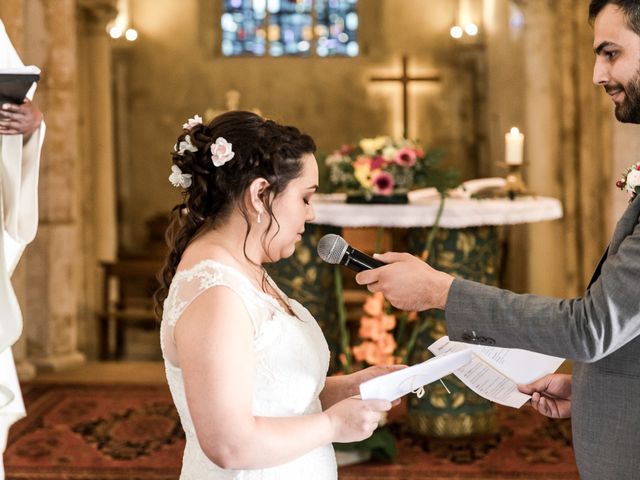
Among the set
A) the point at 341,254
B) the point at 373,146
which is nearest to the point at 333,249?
the point at 341,254

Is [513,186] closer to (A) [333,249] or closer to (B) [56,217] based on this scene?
(A) [333,249]

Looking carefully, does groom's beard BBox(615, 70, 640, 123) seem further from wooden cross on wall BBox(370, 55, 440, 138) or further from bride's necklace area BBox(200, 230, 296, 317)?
wooden cross on wall BBox(370, 55, 440, 138)

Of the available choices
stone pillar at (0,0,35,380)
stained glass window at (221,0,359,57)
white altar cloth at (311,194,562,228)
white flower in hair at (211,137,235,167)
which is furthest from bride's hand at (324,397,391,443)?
stained glass window at (221,0,359,57)

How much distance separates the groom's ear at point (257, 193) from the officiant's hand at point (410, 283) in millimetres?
292

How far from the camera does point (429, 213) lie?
5211mm

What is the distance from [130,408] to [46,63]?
3.13 meters

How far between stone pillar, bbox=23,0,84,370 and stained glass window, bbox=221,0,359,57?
6.10 meters

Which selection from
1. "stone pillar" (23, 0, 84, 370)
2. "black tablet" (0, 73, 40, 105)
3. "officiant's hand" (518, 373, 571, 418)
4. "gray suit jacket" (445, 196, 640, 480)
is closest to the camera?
"gray suit jacket" (445, 196, 640, 480)

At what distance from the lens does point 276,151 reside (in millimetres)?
2260

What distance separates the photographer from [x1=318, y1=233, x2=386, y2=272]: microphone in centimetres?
228

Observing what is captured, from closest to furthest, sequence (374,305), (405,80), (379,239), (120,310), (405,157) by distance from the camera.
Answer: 1. (374,305)
2. (405,157)
3. (379,239)
4. (120,310)
5. (405,80)

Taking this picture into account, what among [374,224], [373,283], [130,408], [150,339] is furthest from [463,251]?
[150,339]

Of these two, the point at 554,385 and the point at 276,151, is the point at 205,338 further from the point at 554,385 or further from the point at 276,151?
the point at 554,385

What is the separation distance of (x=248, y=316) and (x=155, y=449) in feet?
12.6
